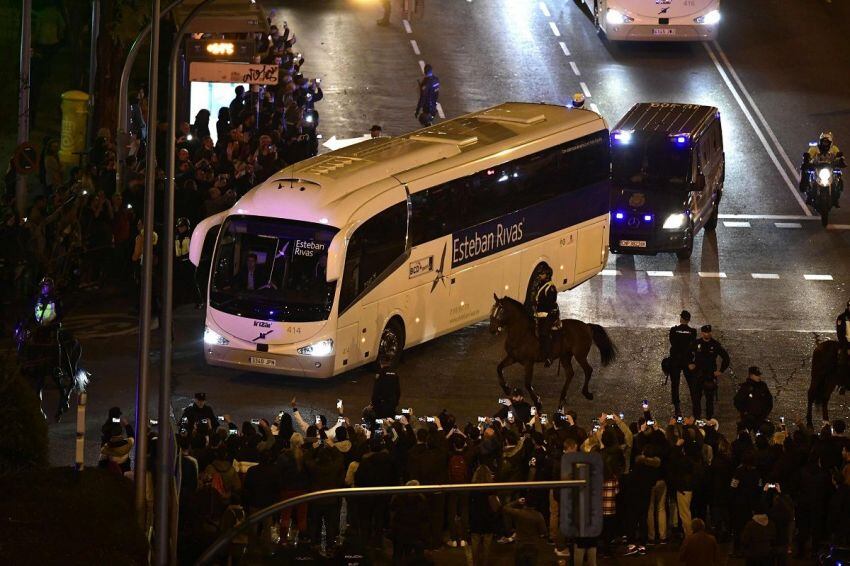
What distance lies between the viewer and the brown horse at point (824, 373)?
26391mm

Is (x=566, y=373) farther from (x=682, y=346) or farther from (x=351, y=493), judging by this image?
(x=351, y=493)

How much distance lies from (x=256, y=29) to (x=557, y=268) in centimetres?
806

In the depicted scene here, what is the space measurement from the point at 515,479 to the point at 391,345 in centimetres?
736

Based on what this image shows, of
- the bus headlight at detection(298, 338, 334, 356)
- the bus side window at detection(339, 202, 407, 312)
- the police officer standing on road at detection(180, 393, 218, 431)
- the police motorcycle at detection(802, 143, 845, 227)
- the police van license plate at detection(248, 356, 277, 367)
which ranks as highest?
the police motorcycle at detection(802, 143, 845, 227)

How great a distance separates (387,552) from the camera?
21125 mm

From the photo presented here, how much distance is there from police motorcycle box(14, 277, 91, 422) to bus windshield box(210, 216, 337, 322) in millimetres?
3002

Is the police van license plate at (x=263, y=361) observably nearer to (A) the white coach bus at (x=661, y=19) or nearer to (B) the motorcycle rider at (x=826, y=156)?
(B) the motorcycle rider at (x=826, y=156)

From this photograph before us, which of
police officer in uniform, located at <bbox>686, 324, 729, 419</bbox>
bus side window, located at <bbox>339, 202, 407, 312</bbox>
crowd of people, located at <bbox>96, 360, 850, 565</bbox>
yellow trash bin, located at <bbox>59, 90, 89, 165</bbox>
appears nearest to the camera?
crowd of people, located at <bbox>96, 360, 850, 565</bbox>

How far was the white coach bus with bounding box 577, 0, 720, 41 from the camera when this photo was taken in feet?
149

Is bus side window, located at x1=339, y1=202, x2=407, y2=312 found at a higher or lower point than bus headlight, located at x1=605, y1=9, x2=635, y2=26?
lower

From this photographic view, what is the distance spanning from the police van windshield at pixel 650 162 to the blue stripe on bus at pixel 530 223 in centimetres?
118

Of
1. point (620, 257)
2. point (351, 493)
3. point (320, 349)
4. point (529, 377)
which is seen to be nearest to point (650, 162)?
point (620, 257)

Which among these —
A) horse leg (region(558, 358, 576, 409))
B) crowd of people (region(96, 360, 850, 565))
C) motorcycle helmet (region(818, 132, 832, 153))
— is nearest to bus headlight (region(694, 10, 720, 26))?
motorcycle helmet (region(818, 132, 832, 153))

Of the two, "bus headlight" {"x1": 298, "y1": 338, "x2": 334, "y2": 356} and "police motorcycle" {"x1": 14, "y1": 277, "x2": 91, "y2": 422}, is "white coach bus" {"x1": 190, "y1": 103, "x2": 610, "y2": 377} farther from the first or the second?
"police motorcycle" {"x1": 14, "y1": 277, "x2": 91, "y2": 422}
